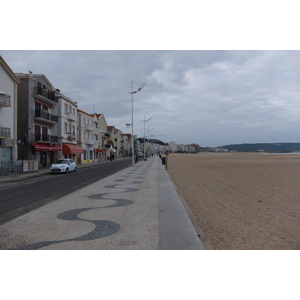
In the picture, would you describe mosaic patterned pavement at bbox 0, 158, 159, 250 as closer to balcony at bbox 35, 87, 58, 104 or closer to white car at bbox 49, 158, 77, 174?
white car at bbox 49, 158, 77, 174

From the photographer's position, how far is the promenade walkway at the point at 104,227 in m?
4.88

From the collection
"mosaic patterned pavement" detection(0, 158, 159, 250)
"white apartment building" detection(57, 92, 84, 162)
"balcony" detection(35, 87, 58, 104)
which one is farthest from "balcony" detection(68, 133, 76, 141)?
"mosaic patterned pavement" detection(0, 158, 159, 250)

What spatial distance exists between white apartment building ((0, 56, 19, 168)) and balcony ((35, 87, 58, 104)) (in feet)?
13.5

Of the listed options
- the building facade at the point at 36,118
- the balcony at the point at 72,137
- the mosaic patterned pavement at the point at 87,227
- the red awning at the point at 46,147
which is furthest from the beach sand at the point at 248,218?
the balcony at the point at 72,137

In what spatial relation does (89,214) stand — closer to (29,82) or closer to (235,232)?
(235,232)

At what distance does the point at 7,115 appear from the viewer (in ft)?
82.0

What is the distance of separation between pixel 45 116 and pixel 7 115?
7413 mm

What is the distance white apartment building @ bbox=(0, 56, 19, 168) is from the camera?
945 inches

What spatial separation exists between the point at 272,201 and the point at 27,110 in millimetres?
28182

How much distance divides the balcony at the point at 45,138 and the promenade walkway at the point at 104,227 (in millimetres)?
24214

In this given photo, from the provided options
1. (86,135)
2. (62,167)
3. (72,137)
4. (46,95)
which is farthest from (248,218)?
(86,135)

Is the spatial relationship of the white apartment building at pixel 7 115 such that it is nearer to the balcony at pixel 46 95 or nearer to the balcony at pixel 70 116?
the balcony at pixel 46 95

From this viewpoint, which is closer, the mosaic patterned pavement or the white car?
the mosaic patterned pavement
